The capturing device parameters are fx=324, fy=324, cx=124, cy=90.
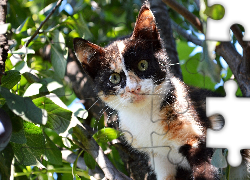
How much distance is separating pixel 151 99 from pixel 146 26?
463 mm

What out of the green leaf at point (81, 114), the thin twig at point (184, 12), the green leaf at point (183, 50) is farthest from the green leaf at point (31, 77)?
the green leaf at point (183, 50)

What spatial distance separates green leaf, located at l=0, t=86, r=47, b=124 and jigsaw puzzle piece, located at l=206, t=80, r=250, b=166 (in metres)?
0.81

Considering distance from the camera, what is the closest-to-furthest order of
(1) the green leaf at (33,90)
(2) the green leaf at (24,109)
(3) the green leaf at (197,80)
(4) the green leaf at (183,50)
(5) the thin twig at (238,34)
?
(2) the green leaf at (24,109) < (1) the green leaf at (33,90) < (5) the thin twig at (238,34) < (3) the green leaf at (197,80) < (4) the green leaf at (183,50)

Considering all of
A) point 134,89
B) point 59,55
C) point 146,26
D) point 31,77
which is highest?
point 146,26

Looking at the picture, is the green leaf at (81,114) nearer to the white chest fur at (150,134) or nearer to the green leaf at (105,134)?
the green leaf at (105,134)

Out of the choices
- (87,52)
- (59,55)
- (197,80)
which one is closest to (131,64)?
(87,52)

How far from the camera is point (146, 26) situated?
2.05 m

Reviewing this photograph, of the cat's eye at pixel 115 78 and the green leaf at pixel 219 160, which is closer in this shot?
the green leaf at pixel 219 160

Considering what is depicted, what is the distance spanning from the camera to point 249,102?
1652mm

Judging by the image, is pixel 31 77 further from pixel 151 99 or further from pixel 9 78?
pixel 151 99

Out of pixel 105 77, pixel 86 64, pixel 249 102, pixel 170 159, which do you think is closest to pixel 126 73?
pixel 105 77

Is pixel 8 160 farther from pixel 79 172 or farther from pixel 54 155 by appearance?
pixel 79 172

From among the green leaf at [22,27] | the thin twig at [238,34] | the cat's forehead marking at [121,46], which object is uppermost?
the green leaf at [22,27]

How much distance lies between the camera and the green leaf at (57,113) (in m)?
1.62
